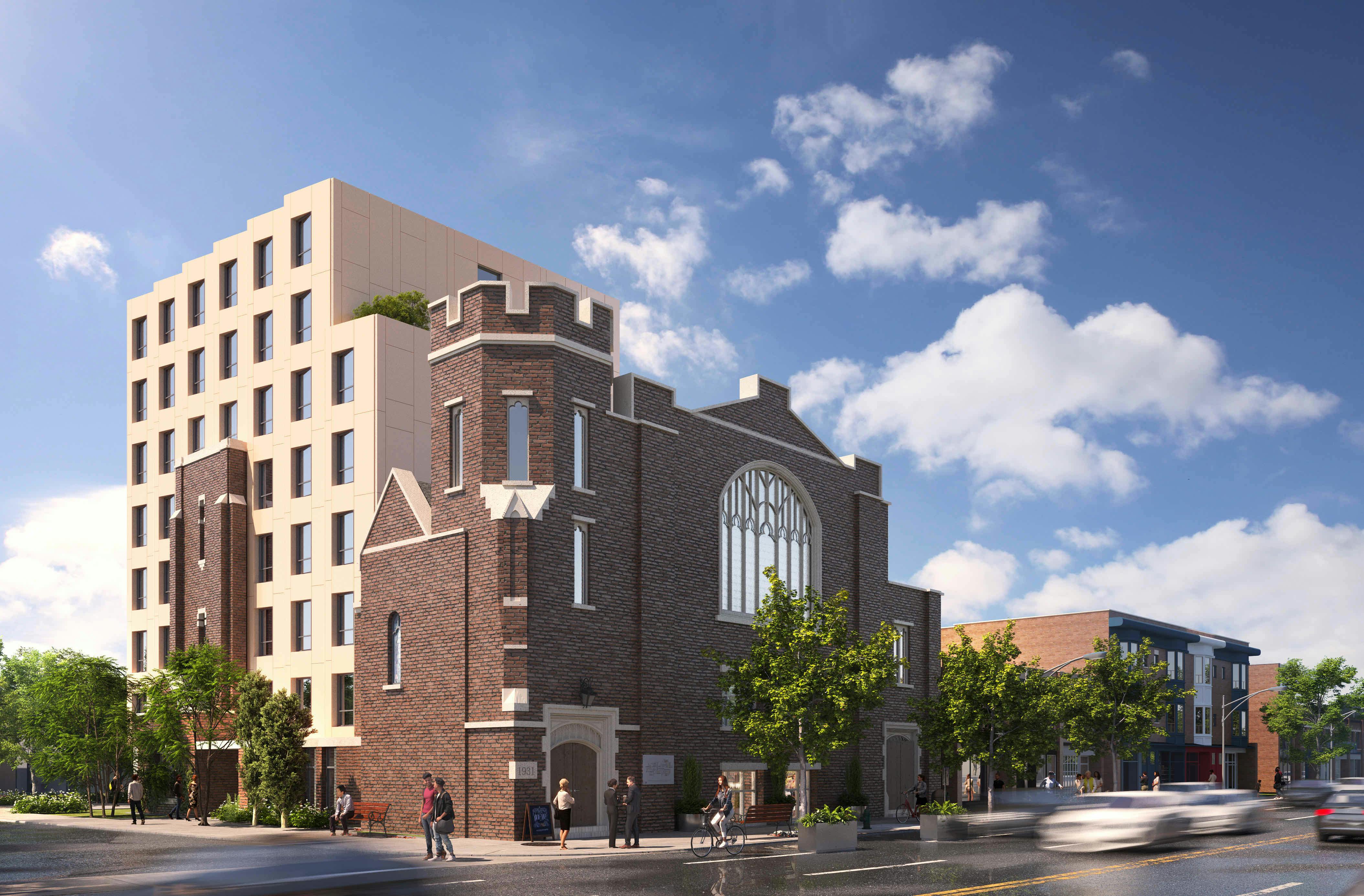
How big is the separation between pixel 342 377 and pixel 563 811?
72.0 feet

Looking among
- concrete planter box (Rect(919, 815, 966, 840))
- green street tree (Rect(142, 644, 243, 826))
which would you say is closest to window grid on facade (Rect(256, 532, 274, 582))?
green street tree (Rect(142, 644, 243, 826))

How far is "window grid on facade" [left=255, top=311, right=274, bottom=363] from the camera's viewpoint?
47906mm

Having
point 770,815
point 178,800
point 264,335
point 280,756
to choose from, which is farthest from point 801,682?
point 264,335

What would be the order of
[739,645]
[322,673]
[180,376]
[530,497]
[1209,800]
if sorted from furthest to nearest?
[180,376]
[322,673]
[739,645]
[530,497]
[1209,800]

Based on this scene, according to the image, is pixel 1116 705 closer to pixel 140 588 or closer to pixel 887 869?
pixel 887 869

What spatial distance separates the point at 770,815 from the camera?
1505 inches

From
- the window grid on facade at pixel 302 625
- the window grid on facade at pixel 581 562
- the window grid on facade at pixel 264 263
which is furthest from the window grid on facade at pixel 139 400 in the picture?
the window grid on facade at pixel 581 562

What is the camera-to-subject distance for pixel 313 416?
4506 cm

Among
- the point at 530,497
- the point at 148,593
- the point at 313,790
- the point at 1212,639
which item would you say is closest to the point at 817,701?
the point at 530,497

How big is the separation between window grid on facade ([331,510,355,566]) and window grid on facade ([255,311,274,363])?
28.0 ft

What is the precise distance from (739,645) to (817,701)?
4.09 meters

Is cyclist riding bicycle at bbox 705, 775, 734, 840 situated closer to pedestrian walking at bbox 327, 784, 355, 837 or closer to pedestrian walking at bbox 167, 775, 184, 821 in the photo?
pedestrian walking at bbox 327, 784, 355, 837

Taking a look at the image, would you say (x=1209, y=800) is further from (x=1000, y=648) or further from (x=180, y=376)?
(x=180, y=376)

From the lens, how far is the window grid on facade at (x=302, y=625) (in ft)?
145
